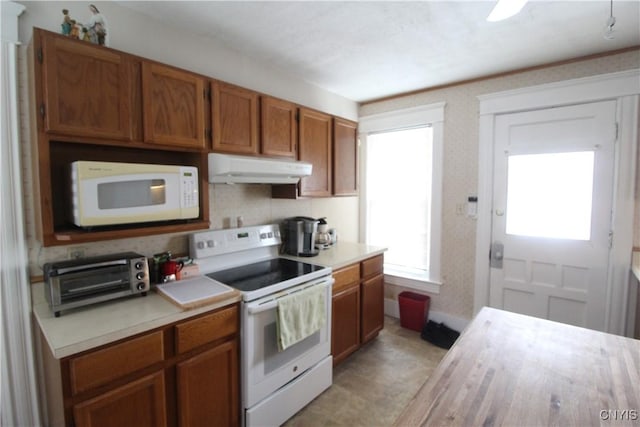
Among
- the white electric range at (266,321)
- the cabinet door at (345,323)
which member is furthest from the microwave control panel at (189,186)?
the cabinet door at (345,323)

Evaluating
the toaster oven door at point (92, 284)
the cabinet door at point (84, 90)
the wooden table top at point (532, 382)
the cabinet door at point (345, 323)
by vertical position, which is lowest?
the cabinet door at point (345, 323)

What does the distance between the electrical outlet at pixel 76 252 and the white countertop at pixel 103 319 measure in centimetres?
18

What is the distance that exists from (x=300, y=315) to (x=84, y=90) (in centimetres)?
164

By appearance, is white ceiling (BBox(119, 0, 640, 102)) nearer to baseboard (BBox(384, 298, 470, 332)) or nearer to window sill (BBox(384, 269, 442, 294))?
window sill (BBox(384, 269, 442, 294))

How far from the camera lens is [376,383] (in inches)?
91.6

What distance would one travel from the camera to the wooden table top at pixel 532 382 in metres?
0.87

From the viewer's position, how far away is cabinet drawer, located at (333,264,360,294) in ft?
7.80

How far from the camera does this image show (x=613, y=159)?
2291 millimetres

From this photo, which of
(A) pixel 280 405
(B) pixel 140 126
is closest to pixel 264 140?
(B) pixel 140 126

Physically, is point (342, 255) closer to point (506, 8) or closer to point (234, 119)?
point (234, 119)

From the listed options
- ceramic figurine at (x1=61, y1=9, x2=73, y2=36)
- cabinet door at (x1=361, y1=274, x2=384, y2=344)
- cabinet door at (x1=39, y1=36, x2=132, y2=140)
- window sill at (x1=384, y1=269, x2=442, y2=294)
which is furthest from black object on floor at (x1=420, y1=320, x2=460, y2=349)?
ceramic figurine at (x1=61, y1=9, x2=73, y2=36)

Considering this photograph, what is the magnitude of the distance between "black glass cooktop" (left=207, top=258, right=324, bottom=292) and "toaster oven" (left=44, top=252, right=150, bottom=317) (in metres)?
0.49

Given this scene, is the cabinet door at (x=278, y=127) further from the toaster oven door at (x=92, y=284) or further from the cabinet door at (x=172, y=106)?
the toaster oven door at (x=92, y=284)

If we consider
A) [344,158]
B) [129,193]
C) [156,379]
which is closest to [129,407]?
[156,379]
